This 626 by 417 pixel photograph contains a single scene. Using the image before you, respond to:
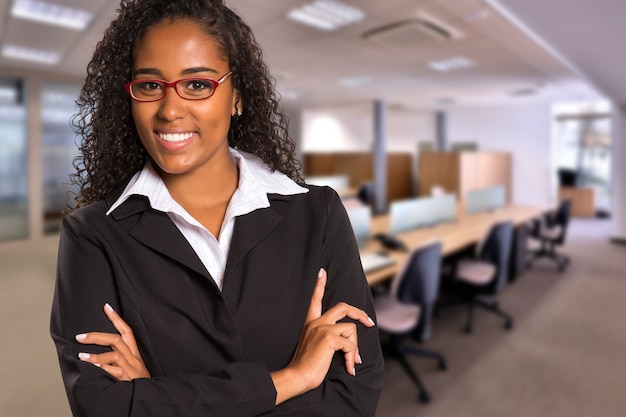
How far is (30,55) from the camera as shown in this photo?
5660 mm

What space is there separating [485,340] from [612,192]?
581 centimetres

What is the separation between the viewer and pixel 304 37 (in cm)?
474

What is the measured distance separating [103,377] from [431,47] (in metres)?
5.20

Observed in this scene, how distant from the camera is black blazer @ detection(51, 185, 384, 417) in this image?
0.75 metres

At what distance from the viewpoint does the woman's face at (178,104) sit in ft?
2.64

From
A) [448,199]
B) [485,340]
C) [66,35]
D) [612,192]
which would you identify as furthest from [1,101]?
[612,192]

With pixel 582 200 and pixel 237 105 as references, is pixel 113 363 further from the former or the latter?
pixel 582 200

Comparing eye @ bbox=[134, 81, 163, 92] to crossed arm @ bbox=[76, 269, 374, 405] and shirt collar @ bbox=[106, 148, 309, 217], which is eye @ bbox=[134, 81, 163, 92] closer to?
shirt collar @ bbox=[106, 148, 309, 217]

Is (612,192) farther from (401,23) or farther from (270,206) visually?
(270,206)

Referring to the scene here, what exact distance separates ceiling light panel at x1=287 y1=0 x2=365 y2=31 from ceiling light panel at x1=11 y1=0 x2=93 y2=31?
196 centimetres

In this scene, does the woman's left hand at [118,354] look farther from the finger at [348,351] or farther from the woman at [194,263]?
the finger at [348,351]

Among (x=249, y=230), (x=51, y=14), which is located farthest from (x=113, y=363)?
(x=51, y=14)

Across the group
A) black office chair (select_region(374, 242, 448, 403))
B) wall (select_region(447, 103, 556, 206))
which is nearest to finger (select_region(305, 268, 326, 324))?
black office chair (select_region(374, 242, 448, 403))

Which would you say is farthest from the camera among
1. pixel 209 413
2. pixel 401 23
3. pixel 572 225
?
pixel 572 225
